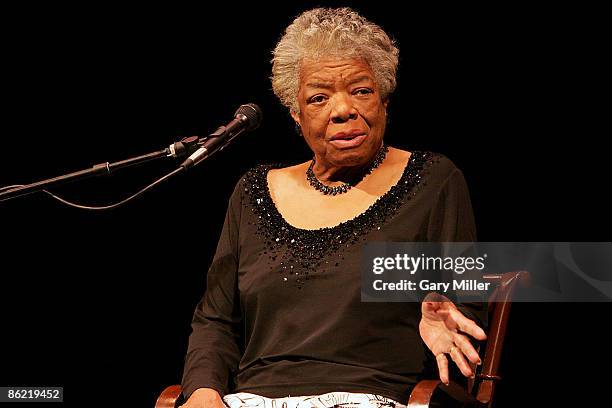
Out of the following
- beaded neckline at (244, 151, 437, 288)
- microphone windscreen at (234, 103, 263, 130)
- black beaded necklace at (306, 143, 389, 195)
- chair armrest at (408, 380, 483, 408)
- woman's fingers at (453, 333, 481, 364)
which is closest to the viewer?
woman's fingers at (453, 333, 481, 364)

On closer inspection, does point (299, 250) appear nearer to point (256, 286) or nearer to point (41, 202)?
point (256, 286)

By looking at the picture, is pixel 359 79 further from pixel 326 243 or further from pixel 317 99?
pixel 326 243

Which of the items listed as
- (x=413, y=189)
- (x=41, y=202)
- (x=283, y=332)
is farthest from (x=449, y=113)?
(x=41, y=202)

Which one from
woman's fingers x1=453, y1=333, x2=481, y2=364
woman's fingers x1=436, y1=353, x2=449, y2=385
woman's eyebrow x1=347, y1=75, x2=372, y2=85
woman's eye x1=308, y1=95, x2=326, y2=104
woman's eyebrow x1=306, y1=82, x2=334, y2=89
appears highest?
woman's eyebrow x1=347, y1=75, x2=372, y2=85

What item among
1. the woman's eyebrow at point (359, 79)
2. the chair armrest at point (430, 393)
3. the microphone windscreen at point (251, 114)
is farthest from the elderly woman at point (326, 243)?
the microphone windscreen at point (251, 114)

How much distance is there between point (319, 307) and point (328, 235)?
206 millimetres

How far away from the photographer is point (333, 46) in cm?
264

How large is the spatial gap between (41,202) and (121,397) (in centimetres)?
74

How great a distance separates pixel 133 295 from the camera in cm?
332

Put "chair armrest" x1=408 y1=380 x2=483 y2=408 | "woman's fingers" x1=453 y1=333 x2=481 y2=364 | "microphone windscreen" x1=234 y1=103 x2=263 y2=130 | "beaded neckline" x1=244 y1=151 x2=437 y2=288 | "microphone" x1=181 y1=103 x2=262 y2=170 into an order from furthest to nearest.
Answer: "beaded neckline" x1=244 y1=151 x2=437 y2=288 < "microphone windscreen" x1=234 y1=103 x2=263 y2=130 < "microphone" x1=181 y1=103 x2=262 y2=170 < "chair armrest" x1=408 y1=380 x2=483 y2=408 < "woman's fingers" x1=453 y1=333 x2=481 y2=364

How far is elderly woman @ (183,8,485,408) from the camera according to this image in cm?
248

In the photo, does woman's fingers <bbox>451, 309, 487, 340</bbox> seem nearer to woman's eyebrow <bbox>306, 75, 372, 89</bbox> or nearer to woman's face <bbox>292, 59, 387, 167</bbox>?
woman's face <bbox>292, 59, 387, 167</bbox>

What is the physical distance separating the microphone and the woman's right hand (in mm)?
642

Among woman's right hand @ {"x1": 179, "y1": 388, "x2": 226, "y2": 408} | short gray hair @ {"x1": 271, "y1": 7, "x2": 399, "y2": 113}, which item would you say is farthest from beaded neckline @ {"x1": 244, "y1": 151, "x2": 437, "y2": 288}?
woman's right hand @ {"x1": 179, "y1": 388, "x2": 226, "y2": 408}
